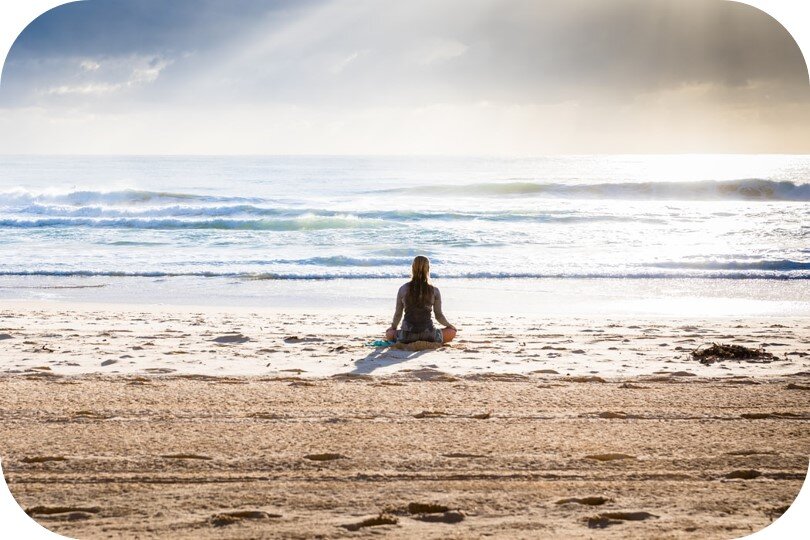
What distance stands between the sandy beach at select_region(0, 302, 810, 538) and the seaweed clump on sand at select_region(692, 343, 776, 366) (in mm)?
164

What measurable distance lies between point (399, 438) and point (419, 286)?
2.80 meters

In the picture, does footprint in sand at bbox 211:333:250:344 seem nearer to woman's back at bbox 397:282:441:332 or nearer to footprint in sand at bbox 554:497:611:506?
woman's back at bbox 397:282:441:332

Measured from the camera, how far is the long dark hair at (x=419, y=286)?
6328 mm

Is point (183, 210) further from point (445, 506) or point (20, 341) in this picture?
point (445, 506)

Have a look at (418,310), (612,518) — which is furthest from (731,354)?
(612,518)

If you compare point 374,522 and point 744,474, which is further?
point 744,474

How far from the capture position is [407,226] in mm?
19250

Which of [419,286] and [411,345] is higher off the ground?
[419,286]

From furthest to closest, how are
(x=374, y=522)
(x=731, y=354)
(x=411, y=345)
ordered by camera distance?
(x=411, y=345), (x=731, y=354), (x=374, y=522)

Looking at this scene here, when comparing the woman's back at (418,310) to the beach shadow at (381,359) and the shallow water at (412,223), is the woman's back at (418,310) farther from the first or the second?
the shallow water at (412,223)

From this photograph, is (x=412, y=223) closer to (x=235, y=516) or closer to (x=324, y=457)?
(x=324, y=457)

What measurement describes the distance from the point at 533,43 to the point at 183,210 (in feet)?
68.8

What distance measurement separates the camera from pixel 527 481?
312 centimetres

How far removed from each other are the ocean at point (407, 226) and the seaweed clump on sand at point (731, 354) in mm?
1567
